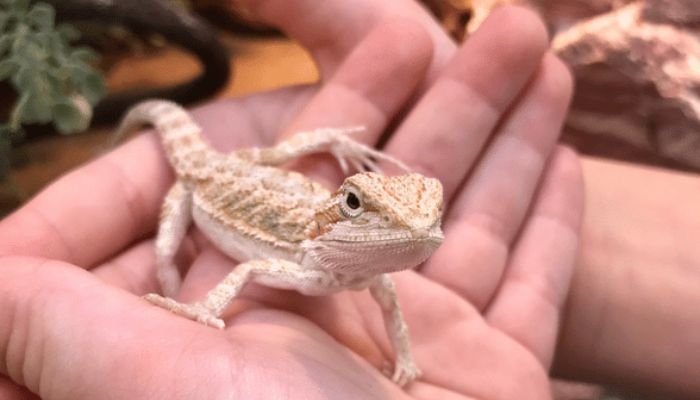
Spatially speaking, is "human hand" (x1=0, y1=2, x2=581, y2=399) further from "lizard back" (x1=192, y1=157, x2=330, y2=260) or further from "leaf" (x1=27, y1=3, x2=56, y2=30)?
"leaf" (x1=27, y1=3, x2=56, y2=30)

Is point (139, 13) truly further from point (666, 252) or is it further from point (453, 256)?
point (666, 252)

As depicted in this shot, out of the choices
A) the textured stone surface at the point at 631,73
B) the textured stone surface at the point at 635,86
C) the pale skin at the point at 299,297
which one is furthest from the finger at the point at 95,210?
the textured stone surface at the point at 635,86

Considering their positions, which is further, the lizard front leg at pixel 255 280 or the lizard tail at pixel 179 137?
the lizard tail at pixel 179 137

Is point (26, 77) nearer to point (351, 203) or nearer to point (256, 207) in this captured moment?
point (256, 207)

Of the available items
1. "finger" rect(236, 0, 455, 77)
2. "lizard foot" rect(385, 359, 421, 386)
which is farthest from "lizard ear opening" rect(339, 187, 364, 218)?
"finger" rect(236, 0, 455, 77)

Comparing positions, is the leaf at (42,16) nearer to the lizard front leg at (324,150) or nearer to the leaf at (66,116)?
the leaf at (66,116)

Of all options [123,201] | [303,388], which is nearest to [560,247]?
[303,388]
